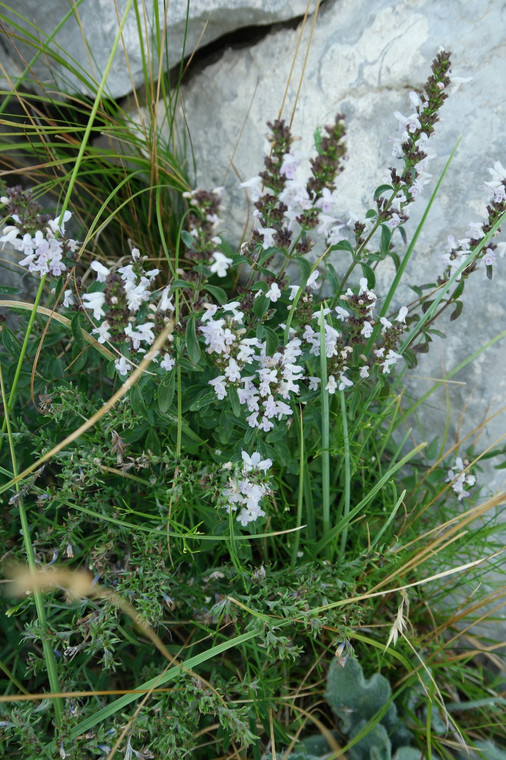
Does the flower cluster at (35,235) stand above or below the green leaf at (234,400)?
above

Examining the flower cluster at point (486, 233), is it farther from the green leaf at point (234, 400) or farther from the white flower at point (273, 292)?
the green leaf at point (234, 400)

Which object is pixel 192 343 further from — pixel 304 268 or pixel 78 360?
pixel 78 360

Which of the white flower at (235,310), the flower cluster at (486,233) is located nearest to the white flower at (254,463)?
the white flower at (235,310)

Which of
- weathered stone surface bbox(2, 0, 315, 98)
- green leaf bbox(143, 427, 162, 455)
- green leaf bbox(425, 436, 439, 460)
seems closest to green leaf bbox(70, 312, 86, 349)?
green leaf bbox(143, 427, 162, 455)

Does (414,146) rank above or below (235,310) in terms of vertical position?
above

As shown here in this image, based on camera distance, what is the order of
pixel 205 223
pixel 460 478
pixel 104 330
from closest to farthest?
pixel 205 223
pixel 104 330
pixel 460 478

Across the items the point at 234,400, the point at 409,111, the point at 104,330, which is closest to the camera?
the point at 104,330

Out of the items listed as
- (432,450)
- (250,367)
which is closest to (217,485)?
(250,367)
